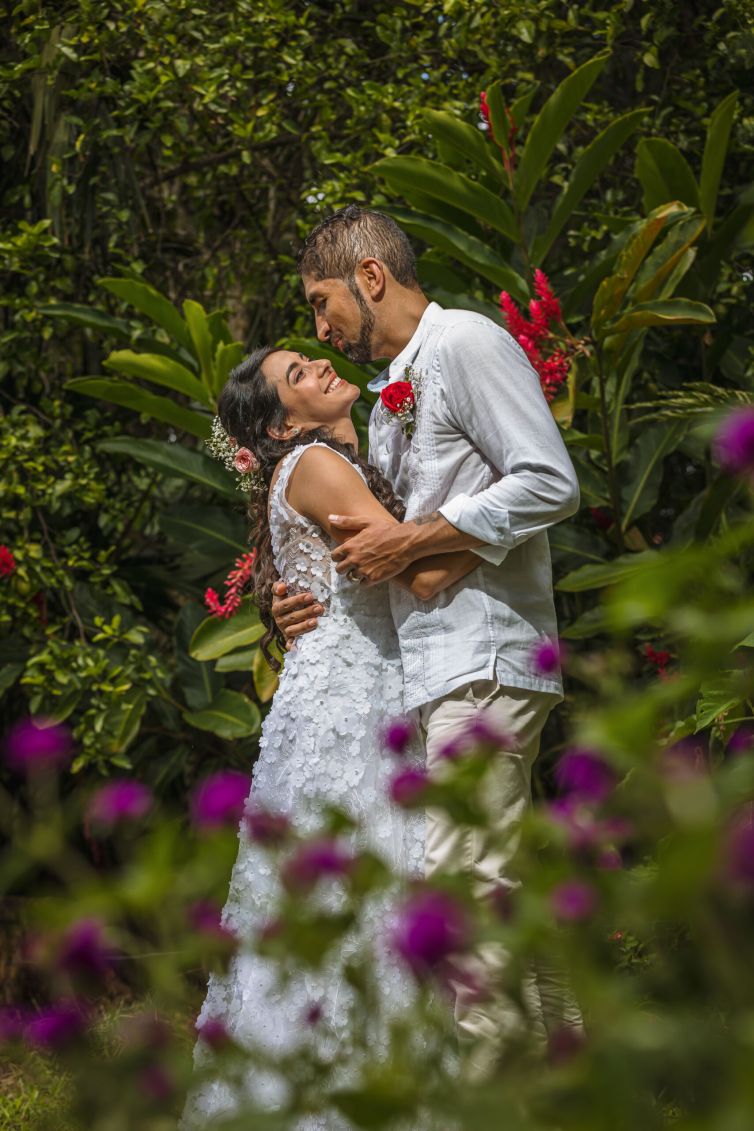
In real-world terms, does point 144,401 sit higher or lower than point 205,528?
higher

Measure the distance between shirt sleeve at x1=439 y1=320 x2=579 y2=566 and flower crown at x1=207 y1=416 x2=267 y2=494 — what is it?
0.55 meters

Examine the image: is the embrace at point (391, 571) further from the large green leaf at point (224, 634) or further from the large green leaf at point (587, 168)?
the large green leaf at point (587, 168)

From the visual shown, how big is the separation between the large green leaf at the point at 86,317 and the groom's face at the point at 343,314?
1.64 metres

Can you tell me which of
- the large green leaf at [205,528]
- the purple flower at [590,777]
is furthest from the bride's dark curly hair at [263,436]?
the purple flower at [590,777]

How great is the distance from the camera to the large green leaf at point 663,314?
3.24m

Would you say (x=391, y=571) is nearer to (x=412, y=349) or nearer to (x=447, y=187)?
(x=412, y=349)

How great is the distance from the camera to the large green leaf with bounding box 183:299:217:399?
3834 mm

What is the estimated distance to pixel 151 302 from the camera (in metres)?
3.88

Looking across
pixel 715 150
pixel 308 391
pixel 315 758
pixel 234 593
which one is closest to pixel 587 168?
pixel 715 150

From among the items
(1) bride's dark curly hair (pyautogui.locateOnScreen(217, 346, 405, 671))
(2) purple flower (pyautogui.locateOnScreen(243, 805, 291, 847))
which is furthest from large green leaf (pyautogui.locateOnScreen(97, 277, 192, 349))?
(2) purple flower (pyautogui.locateOnScreen(243, 805, 291, 847))

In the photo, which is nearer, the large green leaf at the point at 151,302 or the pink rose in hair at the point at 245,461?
the pink rose in hair at the point at 245,461

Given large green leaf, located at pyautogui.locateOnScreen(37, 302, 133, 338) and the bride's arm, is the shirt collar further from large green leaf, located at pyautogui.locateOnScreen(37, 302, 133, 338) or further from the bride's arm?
large green leaf, located at pyautogui.locateOnScreen(37, 302, 133, 338)

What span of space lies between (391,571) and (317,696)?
13.3 inches

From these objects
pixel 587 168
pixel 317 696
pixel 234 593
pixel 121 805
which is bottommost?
pixel 234 593
